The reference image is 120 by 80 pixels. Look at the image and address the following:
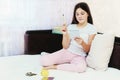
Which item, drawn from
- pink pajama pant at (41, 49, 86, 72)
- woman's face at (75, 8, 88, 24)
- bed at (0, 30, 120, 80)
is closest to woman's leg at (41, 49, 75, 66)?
pink pajama pant at (41, 49, 86, 72)

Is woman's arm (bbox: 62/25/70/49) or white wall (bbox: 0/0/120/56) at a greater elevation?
white wall (bbox: 0/0/120/56)

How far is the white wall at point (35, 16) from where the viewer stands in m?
2.58

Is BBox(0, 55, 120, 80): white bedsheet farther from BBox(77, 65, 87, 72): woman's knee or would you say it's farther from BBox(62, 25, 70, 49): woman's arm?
BBox(62, 25, 70, 49): woman's arm

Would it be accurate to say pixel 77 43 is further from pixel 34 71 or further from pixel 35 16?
pixel 35 16

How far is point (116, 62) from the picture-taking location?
88.4 inches

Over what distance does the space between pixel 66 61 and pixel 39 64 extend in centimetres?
27

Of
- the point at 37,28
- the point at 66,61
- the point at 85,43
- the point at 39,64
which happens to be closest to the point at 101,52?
the point at 85,43

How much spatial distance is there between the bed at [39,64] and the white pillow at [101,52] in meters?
0.05

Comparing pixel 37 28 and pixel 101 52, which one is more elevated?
pixel 37 28

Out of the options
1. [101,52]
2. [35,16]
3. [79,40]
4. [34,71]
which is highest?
[35,16]

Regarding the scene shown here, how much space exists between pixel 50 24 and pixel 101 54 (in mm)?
901

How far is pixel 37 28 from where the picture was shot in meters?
2.85

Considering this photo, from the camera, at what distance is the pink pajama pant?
7.15ft

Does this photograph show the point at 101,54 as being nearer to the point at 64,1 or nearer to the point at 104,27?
the point at 104,27
